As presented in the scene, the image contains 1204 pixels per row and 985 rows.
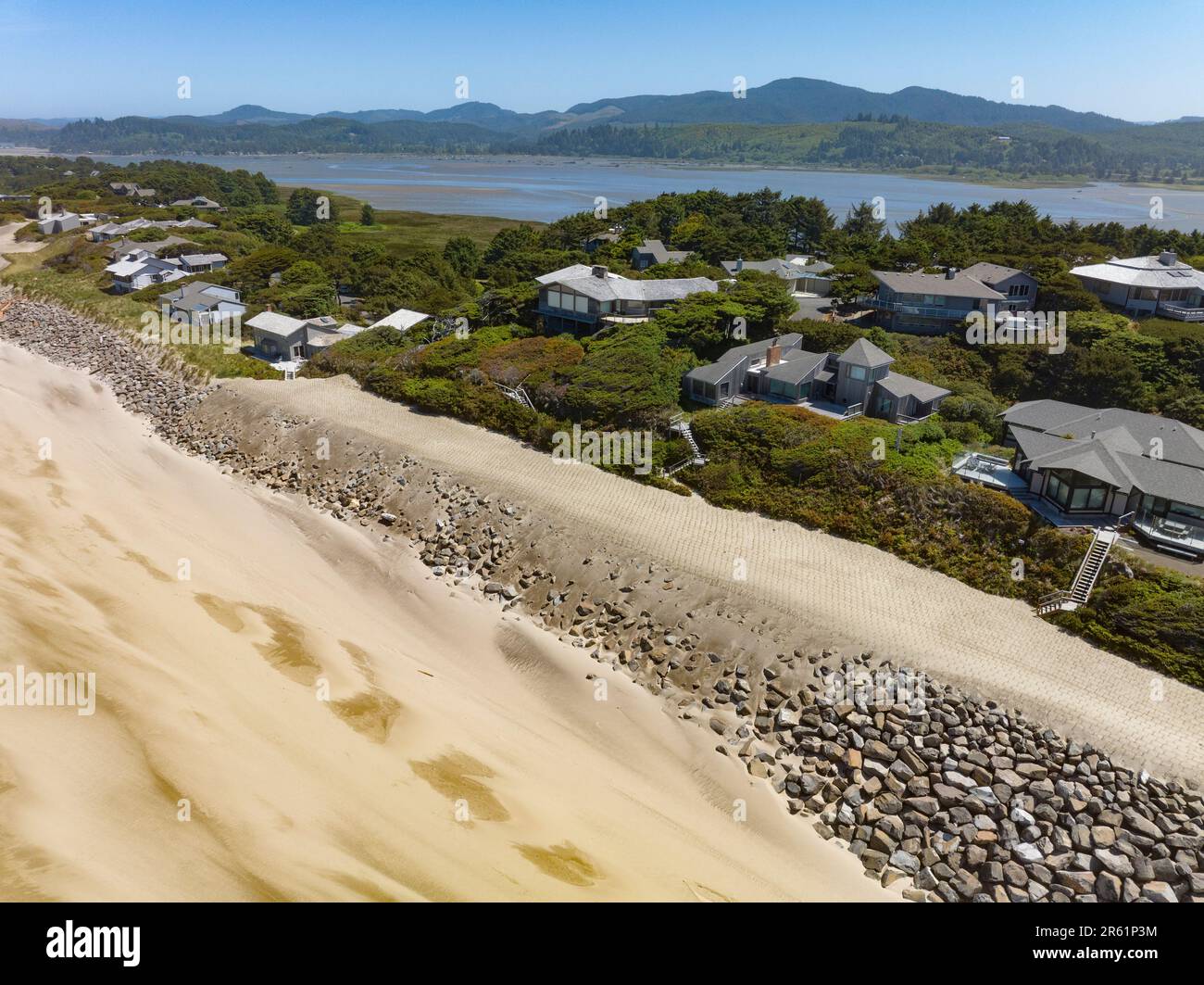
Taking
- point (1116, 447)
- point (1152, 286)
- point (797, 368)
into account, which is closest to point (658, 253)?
point (797, 368)

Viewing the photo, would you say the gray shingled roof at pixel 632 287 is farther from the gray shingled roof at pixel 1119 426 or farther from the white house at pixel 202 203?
the white house at pixel 202 203

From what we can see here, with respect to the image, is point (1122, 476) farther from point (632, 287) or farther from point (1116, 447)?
point (632, 287)

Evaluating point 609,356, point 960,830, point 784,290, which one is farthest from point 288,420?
point 960,830

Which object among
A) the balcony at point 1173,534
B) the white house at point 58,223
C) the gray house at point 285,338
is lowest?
the balcony at point 1173,534

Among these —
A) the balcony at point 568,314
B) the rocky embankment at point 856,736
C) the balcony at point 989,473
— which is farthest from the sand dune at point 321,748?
the balcony at point 568,314

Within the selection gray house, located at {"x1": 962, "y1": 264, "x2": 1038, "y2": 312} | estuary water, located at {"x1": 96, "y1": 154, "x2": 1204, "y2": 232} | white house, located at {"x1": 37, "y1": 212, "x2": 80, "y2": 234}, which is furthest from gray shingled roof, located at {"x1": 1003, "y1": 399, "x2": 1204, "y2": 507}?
white house, located at {"x1": 37, "y1": 212, "x2": 80, "y2": 234}
